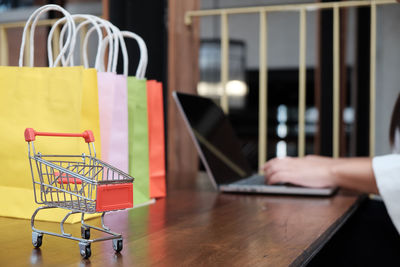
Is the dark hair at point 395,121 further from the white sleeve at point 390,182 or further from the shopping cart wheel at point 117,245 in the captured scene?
the shopping cart wheel at point 117,245

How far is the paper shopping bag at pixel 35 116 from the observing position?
69 cm

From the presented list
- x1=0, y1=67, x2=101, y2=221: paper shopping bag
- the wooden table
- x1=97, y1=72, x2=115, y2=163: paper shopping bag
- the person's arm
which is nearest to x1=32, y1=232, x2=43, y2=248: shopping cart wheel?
the wooden table

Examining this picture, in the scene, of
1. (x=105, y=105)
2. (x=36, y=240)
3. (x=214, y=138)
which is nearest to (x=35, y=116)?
(x=105, y=105)

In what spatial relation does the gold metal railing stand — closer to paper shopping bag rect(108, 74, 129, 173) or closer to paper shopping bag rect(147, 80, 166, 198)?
paper shopping bag rect(147, 80, 166, 198)

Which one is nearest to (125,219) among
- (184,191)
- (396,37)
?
(184,191)

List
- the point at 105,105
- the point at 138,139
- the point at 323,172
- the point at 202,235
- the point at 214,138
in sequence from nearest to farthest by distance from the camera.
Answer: the point at 202,235, the point at 105,105, the point at 138,139, the point at 323,172, the point at 214,138

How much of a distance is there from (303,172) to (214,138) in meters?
0.23

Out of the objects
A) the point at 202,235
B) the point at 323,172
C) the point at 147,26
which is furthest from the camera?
the point at 147,26

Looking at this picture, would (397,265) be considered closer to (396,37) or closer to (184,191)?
(184,191)

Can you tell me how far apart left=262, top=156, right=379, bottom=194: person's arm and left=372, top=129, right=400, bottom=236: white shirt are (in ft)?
0.18

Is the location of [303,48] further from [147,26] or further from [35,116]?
[35,116]

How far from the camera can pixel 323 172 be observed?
1.09 meters

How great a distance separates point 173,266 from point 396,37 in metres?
4.08

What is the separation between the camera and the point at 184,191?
3.65ft
